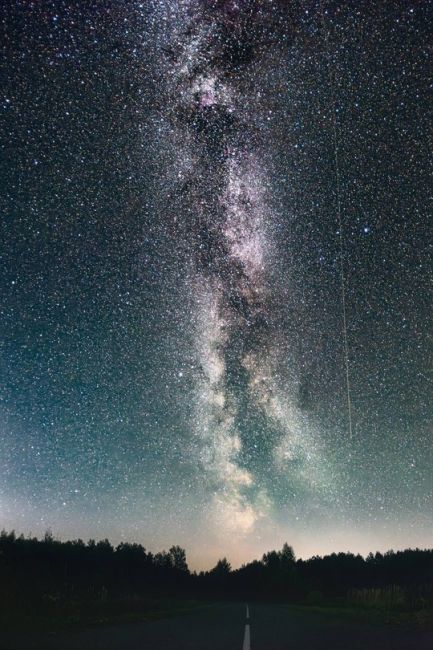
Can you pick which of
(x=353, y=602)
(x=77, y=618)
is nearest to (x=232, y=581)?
(x=353, y=602)

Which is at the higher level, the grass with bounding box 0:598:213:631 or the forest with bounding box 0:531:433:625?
the grass with bounding box 0:598:213:631

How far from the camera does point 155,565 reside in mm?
113125

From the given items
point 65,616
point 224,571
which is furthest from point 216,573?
point 65,616

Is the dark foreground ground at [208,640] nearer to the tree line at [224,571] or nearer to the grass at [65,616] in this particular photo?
the grass at [65,616]

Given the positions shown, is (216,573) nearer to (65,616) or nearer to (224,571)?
(224,571)

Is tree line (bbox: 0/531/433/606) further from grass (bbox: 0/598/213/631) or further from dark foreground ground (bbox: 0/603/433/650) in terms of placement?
dark foreground ground (bbox: 0/603/433/650)

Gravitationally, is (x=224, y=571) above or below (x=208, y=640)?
below

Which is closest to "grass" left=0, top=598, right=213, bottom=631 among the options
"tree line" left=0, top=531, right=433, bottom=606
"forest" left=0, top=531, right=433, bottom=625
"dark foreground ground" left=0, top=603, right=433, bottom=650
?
"dark foreground ground" left=0, top=603, right=433, bottom=650

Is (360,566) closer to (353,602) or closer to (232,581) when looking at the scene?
(232,581)

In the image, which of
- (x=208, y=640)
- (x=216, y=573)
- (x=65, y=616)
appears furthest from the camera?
(x=216, y=573)

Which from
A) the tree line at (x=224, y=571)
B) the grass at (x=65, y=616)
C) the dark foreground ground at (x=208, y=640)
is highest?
the dark foreground ground at (x=208, y=640)

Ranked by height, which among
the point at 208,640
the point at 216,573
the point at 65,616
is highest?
the point at 208,640

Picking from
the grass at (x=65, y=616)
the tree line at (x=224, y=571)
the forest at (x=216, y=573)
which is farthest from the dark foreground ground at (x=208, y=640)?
the tree line at (x=224, y=571)

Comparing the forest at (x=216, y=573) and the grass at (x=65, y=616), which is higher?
the grass at (x=65, y=616)
